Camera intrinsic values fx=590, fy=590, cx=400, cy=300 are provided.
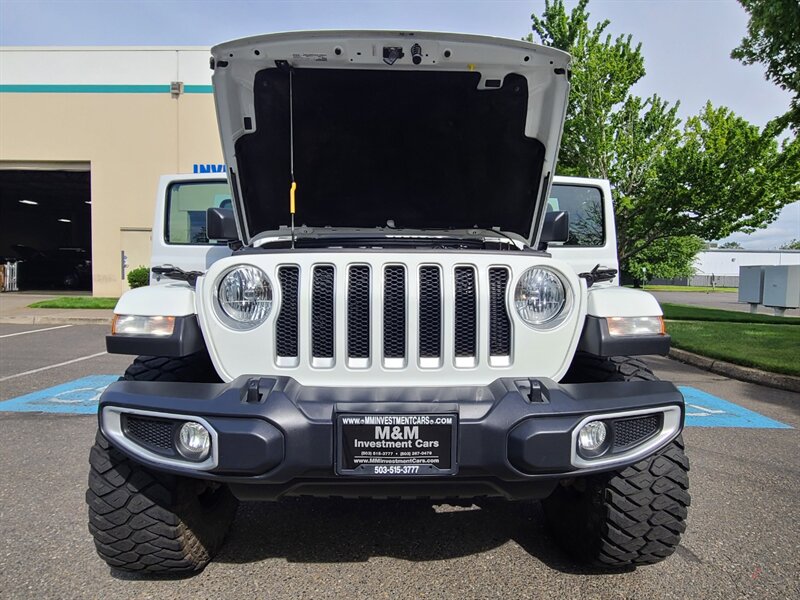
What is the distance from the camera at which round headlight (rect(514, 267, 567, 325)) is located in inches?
89.0

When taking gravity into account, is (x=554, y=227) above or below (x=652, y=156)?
below

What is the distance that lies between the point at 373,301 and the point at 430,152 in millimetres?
1446

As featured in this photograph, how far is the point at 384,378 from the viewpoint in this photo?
2.19m

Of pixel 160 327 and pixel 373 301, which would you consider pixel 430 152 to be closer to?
pixel 373 301

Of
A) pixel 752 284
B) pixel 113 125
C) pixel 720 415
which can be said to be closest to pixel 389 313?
pixel 720 415

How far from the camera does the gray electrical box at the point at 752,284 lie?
16.6m

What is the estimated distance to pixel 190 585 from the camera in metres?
2.40

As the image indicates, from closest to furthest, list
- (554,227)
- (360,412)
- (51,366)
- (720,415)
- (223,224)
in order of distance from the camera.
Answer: (360,412)
(554,227)
(223,224)
(720,415)
(51,366)

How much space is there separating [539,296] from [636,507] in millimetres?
900

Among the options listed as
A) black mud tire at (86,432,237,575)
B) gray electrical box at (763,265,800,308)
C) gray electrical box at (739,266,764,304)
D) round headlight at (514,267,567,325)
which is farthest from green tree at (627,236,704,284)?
black mud tire at (86,432,237,575)

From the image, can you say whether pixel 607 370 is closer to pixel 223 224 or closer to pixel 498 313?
pixel 498 313

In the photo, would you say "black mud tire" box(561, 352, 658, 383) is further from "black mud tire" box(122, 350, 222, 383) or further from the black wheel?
"black mud tire" box(122, 350, 222, 383)

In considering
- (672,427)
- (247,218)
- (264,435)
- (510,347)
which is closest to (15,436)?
(247,218)

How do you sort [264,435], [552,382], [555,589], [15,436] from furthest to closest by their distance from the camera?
[15,436], [555,589], [552,382], [264,435]
